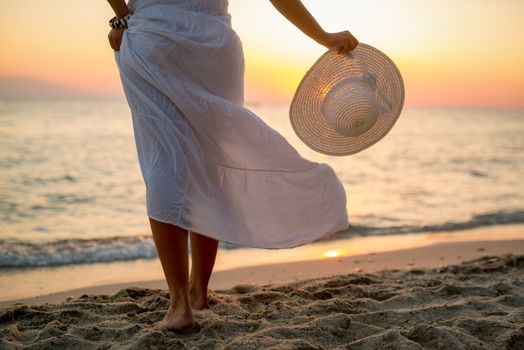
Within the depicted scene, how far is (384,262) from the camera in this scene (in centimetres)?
512

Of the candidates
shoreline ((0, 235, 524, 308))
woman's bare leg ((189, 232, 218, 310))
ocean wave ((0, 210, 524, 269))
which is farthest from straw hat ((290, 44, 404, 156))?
ocean wave ((0, 210, 524, 269))

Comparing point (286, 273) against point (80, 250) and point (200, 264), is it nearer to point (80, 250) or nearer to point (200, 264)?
point (200, 264)

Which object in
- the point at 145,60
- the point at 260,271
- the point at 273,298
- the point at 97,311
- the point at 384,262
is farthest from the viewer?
Result: the point at 384,262

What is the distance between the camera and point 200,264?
3080mm

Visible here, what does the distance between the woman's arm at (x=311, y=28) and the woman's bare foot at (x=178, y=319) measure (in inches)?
55.9

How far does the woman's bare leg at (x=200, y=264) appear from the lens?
306cm

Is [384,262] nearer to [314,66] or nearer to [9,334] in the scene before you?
[314,66]

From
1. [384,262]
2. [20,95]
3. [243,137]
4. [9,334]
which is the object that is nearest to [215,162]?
[243,137]

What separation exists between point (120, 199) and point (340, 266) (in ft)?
15.5

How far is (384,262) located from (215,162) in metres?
2.74

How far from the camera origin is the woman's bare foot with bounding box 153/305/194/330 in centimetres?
274

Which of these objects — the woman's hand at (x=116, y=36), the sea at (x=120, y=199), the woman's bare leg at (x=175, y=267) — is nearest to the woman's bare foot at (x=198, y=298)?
the woman's bare leg at (x=175, y=267)

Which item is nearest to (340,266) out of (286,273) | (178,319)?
(286,273)

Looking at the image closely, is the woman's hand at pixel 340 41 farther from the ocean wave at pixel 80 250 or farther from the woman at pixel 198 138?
the ocean wave at pixel 80 250
